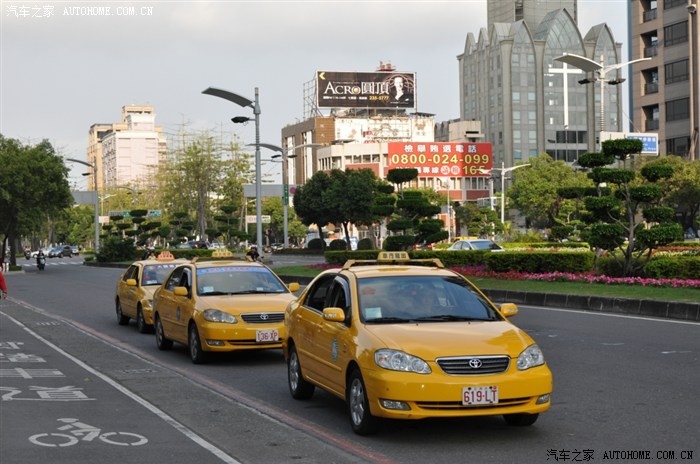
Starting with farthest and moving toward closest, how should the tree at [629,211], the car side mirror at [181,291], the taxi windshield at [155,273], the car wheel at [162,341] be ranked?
1. the tree at [629,211]
2. the taxi windshield at [155,273]
3. the car wheel at [162,341]
4. the car side mirror at [181,291]

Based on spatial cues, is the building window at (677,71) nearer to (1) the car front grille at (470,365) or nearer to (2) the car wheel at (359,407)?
(2) the car wheel at (359,407)

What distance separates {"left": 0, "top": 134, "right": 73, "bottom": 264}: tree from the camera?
6200 centimetres

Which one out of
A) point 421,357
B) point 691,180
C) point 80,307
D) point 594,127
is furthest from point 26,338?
point 594,127

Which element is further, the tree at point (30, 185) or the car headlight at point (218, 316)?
the tree at point (30, 185)

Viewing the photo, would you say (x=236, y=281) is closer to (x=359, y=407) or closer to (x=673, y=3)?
(x=359, y=407)

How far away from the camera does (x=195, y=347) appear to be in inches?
565

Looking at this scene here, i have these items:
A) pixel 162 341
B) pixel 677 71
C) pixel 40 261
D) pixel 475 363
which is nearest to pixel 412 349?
pixel 475 363

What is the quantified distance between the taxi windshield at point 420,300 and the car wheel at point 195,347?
16.7ft

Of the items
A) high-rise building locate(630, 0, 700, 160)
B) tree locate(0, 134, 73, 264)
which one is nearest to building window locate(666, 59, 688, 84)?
high-rise building locate(630, 0, 700, 160)

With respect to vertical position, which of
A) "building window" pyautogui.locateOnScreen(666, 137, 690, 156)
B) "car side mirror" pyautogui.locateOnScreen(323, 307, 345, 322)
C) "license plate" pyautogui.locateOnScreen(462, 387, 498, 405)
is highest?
"building window" pyautogui.locateOnScreen(666, 137, 690, 156)

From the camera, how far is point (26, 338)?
18844mm

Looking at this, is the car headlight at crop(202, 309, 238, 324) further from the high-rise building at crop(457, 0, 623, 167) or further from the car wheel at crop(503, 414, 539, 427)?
the high-rise building at crop(457, 0, 623, 167)

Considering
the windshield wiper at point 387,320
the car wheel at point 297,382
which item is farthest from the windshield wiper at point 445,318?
the car wheel at point 297,382

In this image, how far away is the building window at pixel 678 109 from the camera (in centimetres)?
7931
